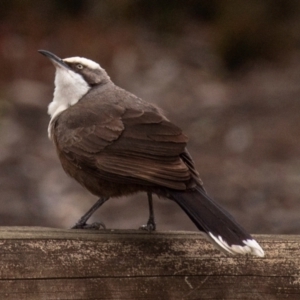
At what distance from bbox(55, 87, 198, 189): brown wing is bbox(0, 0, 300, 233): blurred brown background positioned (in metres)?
2.07

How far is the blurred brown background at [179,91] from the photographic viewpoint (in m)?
6.57

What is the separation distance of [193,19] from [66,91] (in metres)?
5.76

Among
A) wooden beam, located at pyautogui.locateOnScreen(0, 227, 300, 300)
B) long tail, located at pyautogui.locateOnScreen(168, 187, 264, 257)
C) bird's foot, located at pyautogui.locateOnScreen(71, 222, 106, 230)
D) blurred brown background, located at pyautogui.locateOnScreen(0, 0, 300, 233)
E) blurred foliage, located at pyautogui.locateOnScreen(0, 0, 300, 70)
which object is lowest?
blurred brown background, located at pyautogui.locateOnScreen(0, 0, 300, 233)

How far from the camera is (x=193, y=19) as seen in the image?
1016cm

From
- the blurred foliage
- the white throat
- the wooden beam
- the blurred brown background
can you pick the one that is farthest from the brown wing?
the blurred foliage

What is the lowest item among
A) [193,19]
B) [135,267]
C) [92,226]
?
[193,19]

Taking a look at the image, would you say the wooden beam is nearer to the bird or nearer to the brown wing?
the bird

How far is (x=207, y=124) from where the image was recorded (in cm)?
811

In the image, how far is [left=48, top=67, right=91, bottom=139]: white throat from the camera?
4598 mm

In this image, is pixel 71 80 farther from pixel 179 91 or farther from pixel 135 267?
pixel 179 91

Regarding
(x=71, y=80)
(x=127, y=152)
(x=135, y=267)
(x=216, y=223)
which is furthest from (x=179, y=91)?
(x=135, y=267)

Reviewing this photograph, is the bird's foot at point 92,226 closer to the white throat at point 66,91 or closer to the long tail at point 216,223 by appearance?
the long tail at point 216,223

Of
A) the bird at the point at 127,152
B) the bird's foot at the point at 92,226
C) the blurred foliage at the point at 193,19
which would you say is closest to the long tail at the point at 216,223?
the bird at the point at 127,152

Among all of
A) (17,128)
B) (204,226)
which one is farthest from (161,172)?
(17,128)
